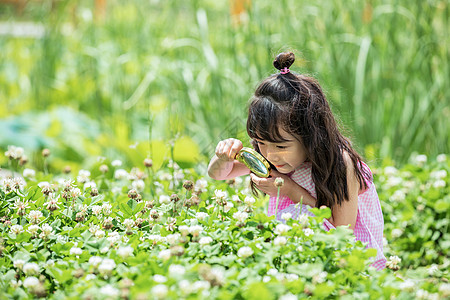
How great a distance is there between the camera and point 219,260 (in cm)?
156

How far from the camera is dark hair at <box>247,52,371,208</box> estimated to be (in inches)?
79.0

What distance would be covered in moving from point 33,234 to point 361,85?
2584 millimetres

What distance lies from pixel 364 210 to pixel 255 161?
1.84 feet

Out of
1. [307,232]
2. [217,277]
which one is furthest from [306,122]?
[217,277]

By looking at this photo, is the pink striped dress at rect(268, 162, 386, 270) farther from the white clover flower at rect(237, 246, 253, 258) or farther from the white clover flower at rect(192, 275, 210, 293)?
the white clover flower at rect(192, 275, 210, 293)

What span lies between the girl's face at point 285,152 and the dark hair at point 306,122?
0.02m

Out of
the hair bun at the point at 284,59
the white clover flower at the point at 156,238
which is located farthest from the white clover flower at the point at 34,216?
the hair bun at the point at 284,59

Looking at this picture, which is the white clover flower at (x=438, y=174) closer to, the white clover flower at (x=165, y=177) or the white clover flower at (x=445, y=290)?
the white clover flower at (x=165, y=177)

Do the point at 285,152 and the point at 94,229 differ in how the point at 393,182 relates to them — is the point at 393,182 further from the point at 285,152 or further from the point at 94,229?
the point at 94,229

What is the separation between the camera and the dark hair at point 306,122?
2.01m

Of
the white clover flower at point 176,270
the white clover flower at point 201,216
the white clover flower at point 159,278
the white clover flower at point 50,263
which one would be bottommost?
the white clover flower at point 50,263

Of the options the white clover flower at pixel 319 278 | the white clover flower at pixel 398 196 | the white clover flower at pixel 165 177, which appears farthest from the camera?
the white clover flower at pixel 398 196

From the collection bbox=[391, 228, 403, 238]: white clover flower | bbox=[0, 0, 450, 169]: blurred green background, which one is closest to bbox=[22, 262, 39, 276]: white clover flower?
bbox=[0, 0, 450, 169]: blurred green background

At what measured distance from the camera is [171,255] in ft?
5.07
